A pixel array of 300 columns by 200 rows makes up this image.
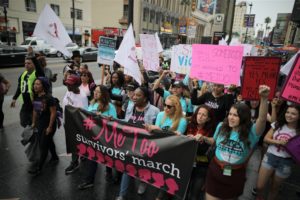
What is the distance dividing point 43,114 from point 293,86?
3.61 meters

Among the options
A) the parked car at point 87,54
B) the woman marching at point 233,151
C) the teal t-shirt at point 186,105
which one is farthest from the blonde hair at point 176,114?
the parked car at point 87,54

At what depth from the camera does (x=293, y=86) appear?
9.96ft

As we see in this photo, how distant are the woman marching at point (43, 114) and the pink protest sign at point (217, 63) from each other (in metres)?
2.47

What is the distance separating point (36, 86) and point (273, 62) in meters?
→ 3.47

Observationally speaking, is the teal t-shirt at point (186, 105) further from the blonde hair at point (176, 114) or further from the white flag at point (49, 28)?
the white flag at point (49, 28)

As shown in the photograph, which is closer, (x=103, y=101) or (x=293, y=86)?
(x=293, y=86)

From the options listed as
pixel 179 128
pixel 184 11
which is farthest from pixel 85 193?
pixel 184 11

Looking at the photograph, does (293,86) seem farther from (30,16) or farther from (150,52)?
(30,16)

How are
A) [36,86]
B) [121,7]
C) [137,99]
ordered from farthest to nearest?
1. [121,7]
2. [36,86]
3. [137,99]

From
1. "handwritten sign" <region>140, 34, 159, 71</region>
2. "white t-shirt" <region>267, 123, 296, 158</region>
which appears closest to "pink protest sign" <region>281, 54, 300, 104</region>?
"white t-shirt" <region>267, 123, 296, 158</region>

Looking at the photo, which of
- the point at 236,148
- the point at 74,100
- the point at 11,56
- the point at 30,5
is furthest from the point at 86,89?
the point at 30,5

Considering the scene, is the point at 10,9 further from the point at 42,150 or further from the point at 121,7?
the point at 42,150

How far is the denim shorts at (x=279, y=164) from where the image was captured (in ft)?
9.55

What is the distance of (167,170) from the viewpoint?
2834 millimetres
